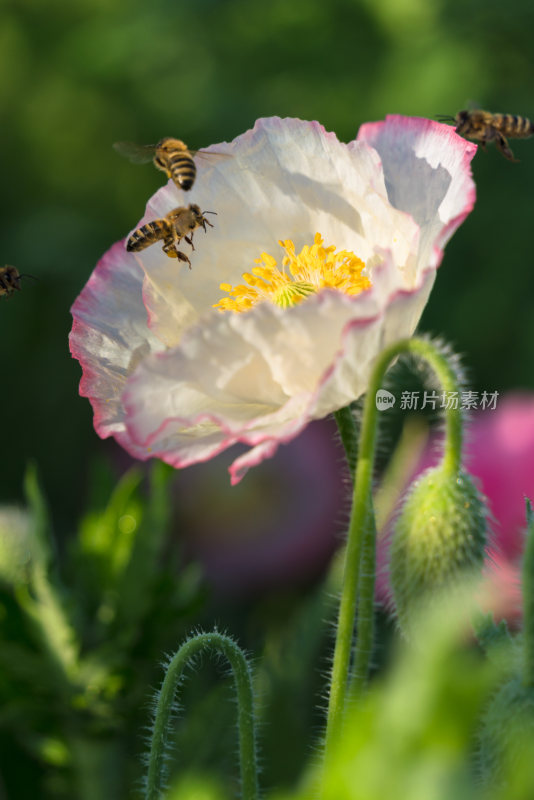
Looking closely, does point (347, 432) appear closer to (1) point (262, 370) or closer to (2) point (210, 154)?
(1) point (262, 370)

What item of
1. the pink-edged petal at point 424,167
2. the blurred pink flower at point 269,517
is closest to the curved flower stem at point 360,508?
the pink-edged petal at point 424,167

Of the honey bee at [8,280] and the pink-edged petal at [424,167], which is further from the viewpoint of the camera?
the honey bee at [8,280]

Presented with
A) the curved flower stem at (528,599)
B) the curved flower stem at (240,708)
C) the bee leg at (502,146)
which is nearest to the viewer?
the curved flower stem at (528,599)

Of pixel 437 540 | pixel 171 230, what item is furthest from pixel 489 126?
pixel 437 540

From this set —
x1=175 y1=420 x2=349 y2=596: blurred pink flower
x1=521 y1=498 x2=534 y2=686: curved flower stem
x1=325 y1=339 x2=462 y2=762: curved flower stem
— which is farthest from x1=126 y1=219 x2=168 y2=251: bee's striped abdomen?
x1=175 y1=420 x2=349 y2=596: blurred pink flower

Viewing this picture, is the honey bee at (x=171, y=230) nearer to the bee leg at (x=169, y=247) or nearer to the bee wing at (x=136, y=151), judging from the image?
the bee leg at (x=169, y=247)

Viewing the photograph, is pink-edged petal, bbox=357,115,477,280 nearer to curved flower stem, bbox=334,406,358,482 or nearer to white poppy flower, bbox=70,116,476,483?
white poppy flower, bbox=70,116,476,483
